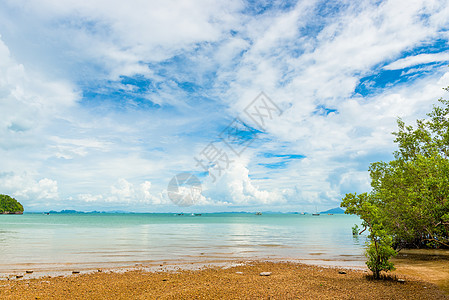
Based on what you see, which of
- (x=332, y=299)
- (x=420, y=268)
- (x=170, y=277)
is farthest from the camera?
(x=420, y=268)

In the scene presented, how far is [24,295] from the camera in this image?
1204cm

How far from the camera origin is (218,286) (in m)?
13.6

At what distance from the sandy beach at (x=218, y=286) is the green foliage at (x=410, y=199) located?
189 centimetres

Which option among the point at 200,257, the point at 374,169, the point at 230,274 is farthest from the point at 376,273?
the point at 374,169

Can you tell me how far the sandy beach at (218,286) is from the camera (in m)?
12.1

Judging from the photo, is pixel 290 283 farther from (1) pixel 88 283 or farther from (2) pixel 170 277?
(1) pixel 88 283

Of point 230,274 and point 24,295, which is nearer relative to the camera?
point 24,295

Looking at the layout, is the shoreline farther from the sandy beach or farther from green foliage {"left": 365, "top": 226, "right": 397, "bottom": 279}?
green foliage {"left": 365, "top": 226, "right": 397, "bottom": 279}

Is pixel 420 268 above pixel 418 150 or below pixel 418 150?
below

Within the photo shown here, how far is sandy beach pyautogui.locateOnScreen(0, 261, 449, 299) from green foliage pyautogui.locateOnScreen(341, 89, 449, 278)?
1.89 metres

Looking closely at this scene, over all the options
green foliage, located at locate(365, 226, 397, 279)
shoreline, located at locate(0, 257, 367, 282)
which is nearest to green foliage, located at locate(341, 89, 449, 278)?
green foliage, located at locate(365, 226, 397, 279)

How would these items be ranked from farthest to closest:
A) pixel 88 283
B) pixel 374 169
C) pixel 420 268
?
pixel 374 169 → pixel 420 268 → pixel 88 283

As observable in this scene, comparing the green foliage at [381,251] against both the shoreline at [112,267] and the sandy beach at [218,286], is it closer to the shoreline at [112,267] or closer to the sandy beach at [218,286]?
the sandy beach at [218,286]

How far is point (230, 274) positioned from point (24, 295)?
407 inches
